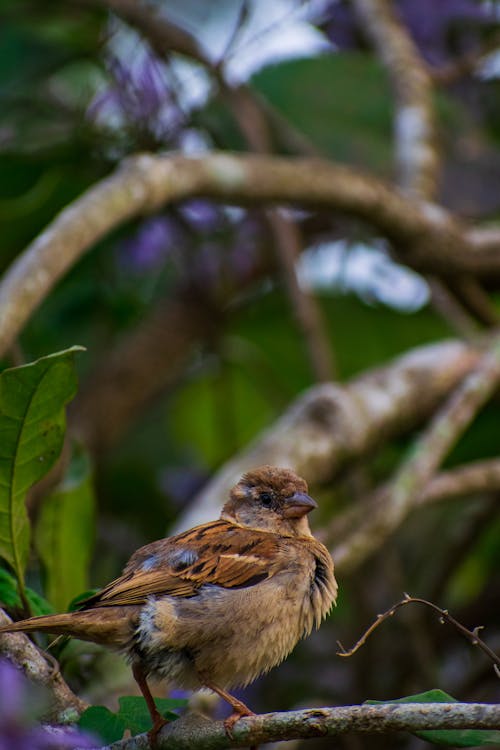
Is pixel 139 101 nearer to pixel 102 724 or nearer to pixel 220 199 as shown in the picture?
pixel 220 199

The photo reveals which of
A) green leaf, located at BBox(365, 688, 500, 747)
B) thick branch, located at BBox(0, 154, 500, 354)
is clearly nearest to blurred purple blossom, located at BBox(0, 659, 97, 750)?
green leaf, located at BBox(365, 688, 500, 747)

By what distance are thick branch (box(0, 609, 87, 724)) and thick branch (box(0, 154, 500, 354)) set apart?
2.55 ft

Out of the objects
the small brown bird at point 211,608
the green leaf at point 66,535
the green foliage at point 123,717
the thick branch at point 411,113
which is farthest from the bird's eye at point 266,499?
the thick branch at point 411,113

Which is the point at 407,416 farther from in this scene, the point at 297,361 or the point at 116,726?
the point at 116,726

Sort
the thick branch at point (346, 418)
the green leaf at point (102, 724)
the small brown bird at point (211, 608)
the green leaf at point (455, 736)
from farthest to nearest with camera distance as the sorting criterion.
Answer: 1. the thick branch at point (346, 418)
2. the small brown bird at point (211, 608)
3. the green leaf at point (102, 724)
4. the green leaf at point (455, 736)

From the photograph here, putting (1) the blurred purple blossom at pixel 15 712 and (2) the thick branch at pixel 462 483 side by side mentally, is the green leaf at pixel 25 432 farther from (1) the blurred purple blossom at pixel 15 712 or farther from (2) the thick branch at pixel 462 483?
(2) the thick branch at pixel 462 483

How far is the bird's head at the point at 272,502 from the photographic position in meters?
2.60

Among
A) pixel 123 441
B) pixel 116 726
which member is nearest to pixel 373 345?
pixel 123 441

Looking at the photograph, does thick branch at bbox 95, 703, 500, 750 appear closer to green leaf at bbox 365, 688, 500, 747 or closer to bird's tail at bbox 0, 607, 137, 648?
green leaf at bbox 365, 688, 500, 747

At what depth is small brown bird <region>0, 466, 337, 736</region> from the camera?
2.02 meters

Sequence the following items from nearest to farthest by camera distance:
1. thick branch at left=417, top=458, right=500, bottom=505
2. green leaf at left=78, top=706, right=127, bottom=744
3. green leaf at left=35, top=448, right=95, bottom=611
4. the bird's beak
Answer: green leaf at left=78, top=706, right=127, bottom=744 → green leaf at left=35, top=448, right=95, bottom=611 → the bird's beak → thick branch at left=417, top=458, right=500, bottom=505

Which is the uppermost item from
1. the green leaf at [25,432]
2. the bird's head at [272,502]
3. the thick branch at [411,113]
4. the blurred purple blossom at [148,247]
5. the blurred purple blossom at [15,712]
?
the blurred purple blossom at [15,712]

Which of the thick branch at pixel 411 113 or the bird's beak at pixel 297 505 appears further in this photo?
the thick branch at pixel 411 113

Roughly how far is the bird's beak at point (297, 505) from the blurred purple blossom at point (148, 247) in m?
2.84
